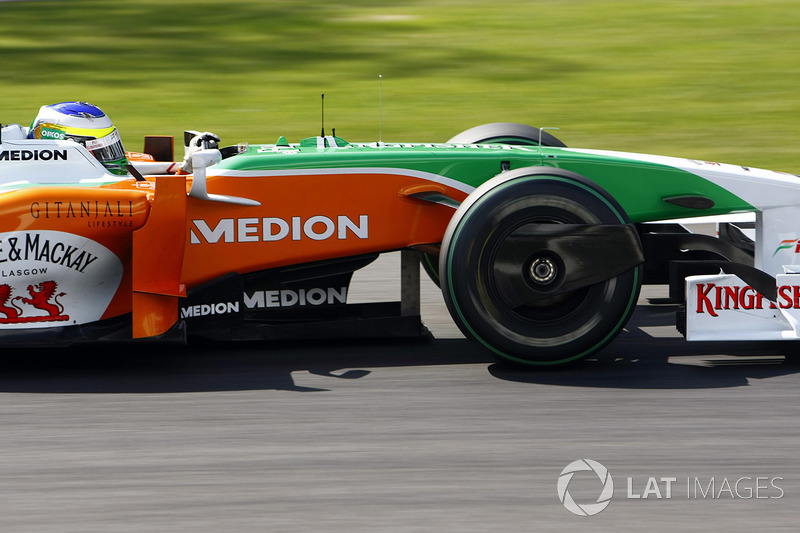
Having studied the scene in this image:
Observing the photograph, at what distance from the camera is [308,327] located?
472cm

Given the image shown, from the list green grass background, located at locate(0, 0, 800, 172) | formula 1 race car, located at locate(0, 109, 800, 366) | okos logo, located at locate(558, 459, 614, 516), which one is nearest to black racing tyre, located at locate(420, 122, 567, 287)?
formula 1 race car, located at locate(0, 109, 800, 366)

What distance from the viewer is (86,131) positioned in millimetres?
5121

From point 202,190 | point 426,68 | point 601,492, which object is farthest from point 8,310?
point 426,68

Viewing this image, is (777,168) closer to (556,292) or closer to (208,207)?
(556,292)

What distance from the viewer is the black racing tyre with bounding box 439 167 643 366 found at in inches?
167

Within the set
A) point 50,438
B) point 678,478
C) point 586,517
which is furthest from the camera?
point 50,438

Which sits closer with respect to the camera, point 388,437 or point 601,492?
point 601,492

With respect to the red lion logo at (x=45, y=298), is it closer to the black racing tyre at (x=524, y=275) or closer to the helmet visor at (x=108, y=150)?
the helmet visor at (x=108, y=150)

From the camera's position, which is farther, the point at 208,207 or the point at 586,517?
the point at 208,207

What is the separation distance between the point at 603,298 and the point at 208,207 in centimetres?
178

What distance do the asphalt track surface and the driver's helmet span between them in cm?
100

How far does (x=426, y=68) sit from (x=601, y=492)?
11.2 metres

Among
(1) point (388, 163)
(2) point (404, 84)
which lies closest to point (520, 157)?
(1) point (388, 163)

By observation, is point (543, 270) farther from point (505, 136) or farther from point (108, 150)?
point (108, 150)
